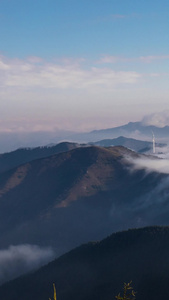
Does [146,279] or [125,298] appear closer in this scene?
[125,298]

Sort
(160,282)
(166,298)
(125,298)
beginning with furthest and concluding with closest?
(160,282) → (166,298) → (125,298)

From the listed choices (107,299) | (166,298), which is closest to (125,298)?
(166,298)

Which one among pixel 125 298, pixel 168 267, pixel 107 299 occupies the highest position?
pixel 125 298

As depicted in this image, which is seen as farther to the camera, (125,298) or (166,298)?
(166,298)

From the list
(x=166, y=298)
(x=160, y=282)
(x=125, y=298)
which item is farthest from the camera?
(x=160, y=282)

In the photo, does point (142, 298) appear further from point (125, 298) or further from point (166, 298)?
point (125, 298)

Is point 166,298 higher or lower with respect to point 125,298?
lower

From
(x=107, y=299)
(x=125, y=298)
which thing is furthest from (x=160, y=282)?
(x=125, y=298)

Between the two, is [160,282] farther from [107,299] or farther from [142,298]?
[107,299]

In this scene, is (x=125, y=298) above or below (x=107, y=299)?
above
